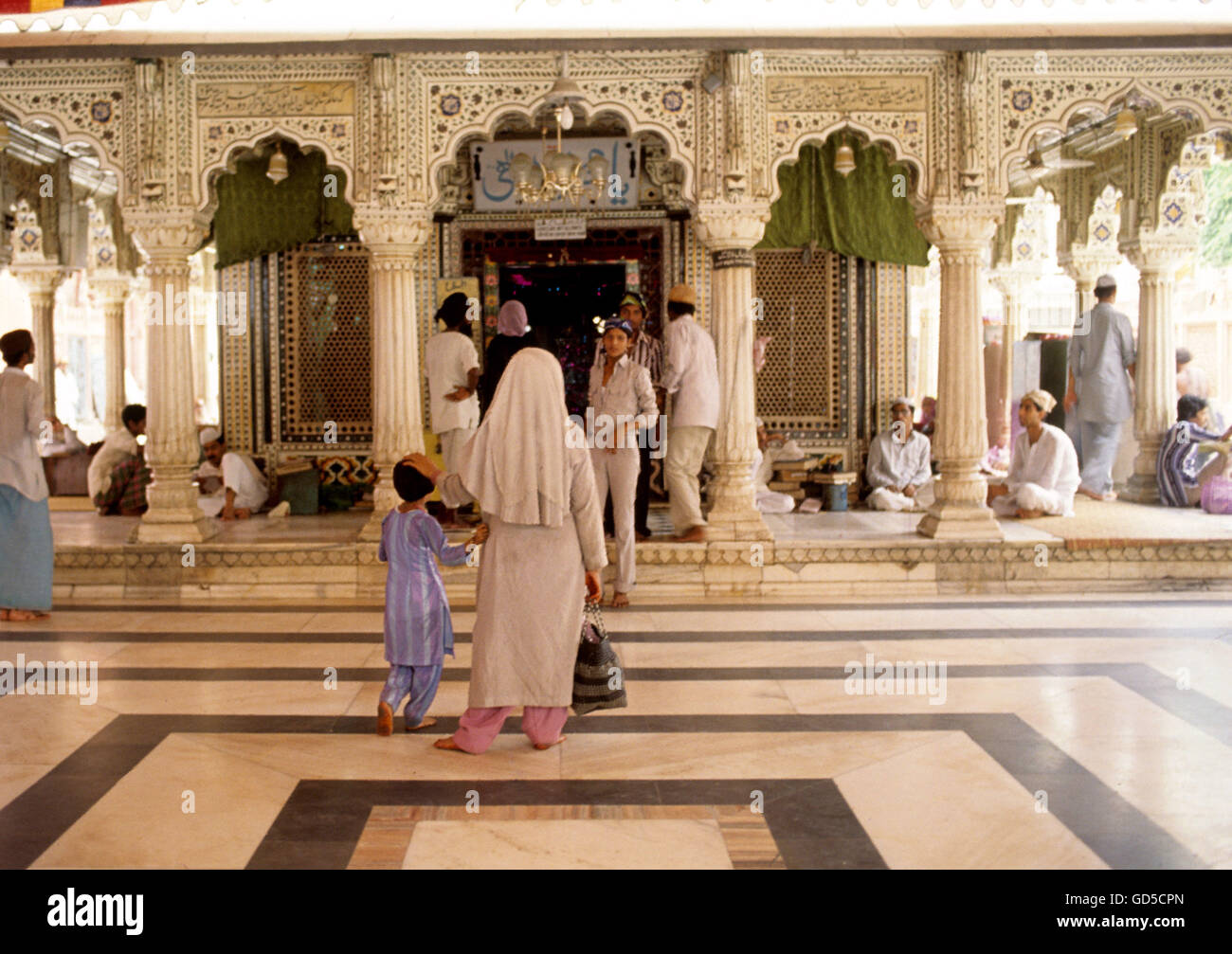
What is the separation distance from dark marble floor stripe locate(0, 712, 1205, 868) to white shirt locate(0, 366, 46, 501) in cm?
253

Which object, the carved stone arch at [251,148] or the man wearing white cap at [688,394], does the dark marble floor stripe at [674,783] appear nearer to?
the man wearing white cap at [688,394]

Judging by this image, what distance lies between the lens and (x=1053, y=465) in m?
9.46

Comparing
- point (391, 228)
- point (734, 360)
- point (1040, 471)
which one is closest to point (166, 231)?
point (391, 228)

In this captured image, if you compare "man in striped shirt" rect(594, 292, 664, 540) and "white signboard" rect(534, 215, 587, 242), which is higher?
"white signboard" rect(534, 215, 587, 242)

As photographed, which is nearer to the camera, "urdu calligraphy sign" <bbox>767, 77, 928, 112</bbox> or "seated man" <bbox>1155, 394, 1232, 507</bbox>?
"urdu calligraphy sign" <bbox>767, 77, 928, 112</bbox>

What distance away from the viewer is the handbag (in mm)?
4699

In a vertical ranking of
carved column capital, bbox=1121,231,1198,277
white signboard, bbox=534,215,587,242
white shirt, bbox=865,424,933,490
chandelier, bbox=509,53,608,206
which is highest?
chandelier, bbox=509,53,608,206

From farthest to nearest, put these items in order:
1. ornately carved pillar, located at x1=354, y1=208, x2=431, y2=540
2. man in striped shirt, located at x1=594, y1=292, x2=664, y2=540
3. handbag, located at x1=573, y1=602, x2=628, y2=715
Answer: ornately carved pillar, located at x1=354, y1=208, x2=431, y2=540 → man in striped shirt, located at x1=594, y1=292, x2=664, y2=540 → handbag, located at x1=573, y1=602, x2=628, y2=715

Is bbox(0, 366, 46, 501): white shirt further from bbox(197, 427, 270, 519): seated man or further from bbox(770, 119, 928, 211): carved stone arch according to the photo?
bbox(770, 119, 928, 211): carved stone arch

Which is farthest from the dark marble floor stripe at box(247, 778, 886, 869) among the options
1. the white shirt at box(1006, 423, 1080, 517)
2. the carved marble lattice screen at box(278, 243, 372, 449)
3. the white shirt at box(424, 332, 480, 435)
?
the carved marble lattice screen at box(278, 243, 372, 449)

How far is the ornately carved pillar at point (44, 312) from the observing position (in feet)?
41.5

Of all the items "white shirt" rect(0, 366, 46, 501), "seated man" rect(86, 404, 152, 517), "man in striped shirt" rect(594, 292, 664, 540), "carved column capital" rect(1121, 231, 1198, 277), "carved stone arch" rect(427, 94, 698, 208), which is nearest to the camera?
"white shirt" rect(0, 366, 46, 501)

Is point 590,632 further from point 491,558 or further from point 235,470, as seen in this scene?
point 235,470

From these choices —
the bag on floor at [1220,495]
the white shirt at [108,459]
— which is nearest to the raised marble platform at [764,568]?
the bag on floor at [1220,495]
